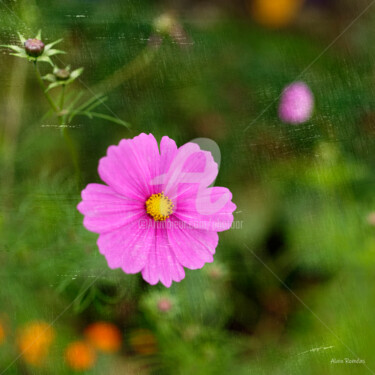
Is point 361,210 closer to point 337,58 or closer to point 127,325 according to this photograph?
point 337,58

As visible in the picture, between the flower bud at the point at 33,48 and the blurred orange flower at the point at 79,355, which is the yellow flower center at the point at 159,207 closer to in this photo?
the flower bud at the point at 33,48

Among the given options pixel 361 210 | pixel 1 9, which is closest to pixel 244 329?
pixel 361 210

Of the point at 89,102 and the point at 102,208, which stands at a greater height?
the point at 89,102

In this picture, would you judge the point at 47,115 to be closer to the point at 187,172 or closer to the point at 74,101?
the point at 74,101

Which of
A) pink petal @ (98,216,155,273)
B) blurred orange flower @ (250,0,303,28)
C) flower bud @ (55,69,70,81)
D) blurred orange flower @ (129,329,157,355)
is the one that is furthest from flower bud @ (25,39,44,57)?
blurred orange flower @ (129,329,157,355)
